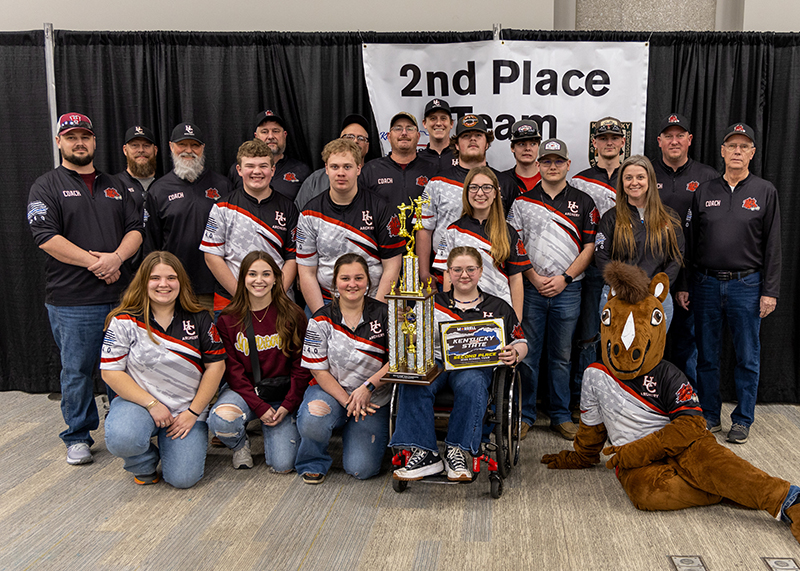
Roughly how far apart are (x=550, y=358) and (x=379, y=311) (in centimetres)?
114

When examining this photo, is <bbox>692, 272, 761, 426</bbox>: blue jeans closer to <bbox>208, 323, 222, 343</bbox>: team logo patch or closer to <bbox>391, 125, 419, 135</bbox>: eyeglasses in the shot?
<bbox>391, 125, 419, 135</bbox>: eyeglasses

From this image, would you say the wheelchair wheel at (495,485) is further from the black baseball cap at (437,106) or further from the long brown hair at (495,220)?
the black baseball cap at (437,106)

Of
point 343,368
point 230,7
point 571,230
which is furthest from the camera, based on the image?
point 230,7

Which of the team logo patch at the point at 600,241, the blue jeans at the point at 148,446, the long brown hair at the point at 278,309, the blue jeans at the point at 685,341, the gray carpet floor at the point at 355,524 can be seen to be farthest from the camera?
the blue jeans at the point at 685,341

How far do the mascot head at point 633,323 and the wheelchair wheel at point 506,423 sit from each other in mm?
467

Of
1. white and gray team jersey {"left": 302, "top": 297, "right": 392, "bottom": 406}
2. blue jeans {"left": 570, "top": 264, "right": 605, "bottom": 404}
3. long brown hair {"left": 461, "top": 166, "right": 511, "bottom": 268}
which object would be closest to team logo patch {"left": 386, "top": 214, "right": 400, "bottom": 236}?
long brown hair {"left": 461, "top": 166, "right": 511, "bottom": 268}

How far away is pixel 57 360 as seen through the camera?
4.45 metres

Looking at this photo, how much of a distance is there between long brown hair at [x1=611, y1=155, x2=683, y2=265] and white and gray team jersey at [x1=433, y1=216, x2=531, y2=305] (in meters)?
0.49

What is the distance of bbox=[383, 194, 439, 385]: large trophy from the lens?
2.84 metres

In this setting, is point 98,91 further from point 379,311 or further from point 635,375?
point 635,375

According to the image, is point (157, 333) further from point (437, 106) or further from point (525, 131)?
point (525, 131)

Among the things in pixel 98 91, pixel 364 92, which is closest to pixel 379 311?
pixel 364 92

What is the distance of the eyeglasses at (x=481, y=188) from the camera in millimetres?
3320

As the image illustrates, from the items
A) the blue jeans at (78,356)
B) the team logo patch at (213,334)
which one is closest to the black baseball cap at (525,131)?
the team logo patch at (213,334)
